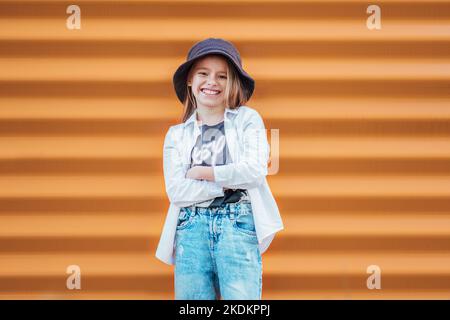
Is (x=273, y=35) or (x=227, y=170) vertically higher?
(x=273, y=35)

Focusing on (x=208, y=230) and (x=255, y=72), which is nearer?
(x=208, y=230)

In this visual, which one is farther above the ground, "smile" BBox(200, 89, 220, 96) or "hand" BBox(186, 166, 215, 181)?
"smile" BBox(200, 89, 220, 96)

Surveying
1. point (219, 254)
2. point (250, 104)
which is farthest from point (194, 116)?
point (219, 254)

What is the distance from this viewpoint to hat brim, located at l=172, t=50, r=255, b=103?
1952mm

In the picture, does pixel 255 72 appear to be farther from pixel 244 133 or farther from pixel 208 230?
pixel 208 230

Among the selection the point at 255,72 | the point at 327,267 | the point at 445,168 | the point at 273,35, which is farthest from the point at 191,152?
the point at 445,168

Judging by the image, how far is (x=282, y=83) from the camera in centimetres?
235

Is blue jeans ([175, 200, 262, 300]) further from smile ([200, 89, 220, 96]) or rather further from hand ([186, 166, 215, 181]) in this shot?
smile ([200, 89, 220, 96])

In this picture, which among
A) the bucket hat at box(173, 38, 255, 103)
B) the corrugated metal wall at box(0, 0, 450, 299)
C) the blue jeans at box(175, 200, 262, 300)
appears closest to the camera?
the blue jeans at box(175, 200, 262, 300)

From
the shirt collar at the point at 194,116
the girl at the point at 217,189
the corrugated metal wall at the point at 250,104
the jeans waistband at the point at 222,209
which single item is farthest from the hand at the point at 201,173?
the corrugated metal wall at the point at 250,104

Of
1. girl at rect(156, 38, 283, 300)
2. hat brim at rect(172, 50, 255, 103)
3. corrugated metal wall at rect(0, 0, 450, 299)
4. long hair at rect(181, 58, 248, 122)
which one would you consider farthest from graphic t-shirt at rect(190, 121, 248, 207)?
corrugated metal wall at rect(0, 0, 450, 299)

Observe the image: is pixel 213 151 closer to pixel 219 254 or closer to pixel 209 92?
pixel 209 92

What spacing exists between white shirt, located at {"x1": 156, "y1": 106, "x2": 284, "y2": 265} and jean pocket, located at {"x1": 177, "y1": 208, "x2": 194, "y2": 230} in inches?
0.7

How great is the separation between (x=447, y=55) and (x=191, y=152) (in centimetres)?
132
